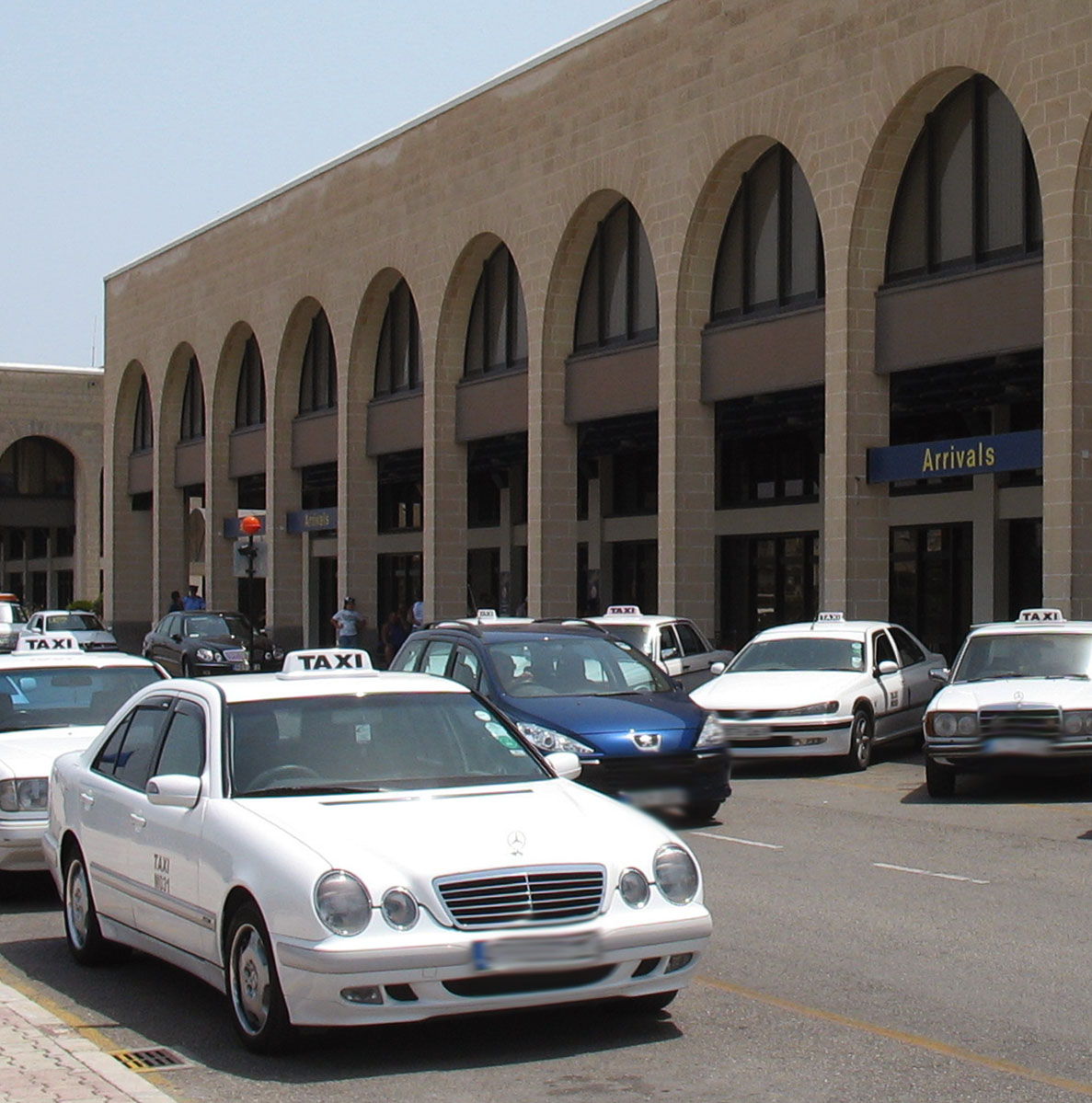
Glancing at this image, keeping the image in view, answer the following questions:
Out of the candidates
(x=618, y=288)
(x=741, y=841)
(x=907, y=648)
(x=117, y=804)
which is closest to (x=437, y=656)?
(x=741, y=841)

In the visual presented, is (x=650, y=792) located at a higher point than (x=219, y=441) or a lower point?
lower

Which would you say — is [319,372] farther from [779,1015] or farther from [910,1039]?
[910,1039]

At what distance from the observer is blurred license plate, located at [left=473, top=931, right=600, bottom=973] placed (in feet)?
21.7

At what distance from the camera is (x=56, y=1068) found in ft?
21.4

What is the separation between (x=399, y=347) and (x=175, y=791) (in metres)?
32.7

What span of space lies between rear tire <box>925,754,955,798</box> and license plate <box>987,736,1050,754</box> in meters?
0.45

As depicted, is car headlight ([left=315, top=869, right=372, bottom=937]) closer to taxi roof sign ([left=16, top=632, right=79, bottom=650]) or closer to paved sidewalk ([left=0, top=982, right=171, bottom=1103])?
paved sidewalk ([left=0, top=982, right=171, bottom=1103])

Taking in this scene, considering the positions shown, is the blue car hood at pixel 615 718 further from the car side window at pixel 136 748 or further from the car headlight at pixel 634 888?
the car headlight at pixel 634 888

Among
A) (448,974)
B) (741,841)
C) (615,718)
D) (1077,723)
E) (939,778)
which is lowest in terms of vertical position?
(741,841)

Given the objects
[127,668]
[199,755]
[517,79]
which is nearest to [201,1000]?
[199,755]

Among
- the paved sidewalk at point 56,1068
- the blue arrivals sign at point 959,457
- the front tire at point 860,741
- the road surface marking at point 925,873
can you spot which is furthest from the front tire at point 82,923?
the blue arrivals sign at point 959,457

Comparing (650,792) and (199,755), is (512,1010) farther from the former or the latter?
(650,792)

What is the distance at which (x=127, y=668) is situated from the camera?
42.2 ft

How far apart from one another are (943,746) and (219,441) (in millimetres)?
34533
